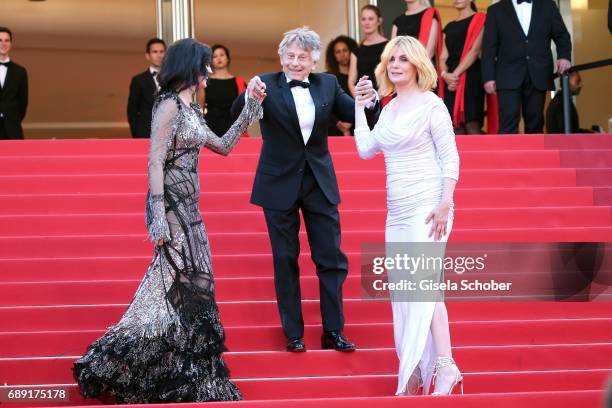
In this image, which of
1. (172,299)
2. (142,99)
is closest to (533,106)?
(142,99)

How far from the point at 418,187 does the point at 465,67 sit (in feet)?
18.8

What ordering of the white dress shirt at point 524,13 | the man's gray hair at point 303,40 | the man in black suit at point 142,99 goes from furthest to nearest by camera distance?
1. the man in black suit at point 142,99
2. the white dress shirt at point 524,13
3. the man's gray hair at point 303,40

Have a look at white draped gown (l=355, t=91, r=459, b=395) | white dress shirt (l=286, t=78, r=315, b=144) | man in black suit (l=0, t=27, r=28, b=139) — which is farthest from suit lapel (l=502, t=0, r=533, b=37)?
white draped gown (l=355, t=91, r=459, b=395)

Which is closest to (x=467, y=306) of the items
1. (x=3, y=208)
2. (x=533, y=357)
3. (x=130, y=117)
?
(x=533, y=357)

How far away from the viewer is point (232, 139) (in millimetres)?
6293

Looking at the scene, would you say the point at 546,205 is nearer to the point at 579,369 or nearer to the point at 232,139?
the point at 579,369

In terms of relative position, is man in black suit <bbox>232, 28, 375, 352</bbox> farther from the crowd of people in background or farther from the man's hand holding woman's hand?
the crowd of people in background

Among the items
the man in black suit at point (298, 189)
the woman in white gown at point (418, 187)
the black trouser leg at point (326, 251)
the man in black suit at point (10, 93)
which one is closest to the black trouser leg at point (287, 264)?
the man in black suit at point (298, 189)

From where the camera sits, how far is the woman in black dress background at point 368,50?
11359 mm

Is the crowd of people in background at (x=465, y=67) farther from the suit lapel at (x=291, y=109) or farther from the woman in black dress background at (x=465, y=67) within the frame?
the suit lapel at (x=291, y=109)

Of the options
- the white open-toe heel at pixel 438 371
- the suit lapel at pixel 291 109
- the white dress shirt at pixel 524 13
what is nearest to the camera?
the white open-toe heel at pixel 438 371

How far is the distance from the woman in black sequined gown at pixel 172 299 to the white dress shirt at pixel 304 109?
701mm

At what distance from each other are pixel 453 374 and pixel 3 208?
4.43 meters

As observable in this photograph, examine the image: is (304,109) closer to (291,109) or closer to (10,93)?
(291,109)
